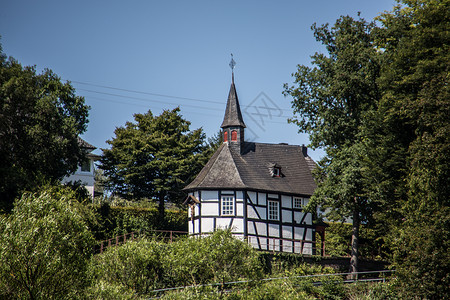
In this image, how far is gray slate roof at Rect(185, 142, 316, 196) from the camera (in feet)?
114

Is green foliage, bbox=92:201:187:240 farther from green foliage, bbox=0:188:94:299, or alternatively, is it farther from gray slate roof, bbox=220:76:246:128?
green foliage, bbox=0:188:94:299

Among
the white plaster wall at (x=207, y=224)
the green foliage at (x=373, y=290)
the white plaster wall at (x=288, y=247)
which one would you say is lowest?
the green foliage at (x=373, y=290)

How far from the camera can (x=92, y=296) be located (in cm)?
1819

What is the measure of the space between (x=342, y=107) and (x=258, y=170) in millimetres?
8457

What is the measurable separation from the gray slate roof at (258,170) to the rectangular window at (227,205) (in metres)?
0.76

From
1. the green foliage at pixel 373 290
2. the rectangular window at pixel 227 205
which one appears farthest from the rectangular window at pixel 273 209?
the green foliage at pixel 373 290

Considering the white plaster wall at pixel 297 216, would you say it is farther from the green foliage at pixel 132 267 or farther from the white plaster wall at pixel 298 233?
the green foliage at pixel 132 267

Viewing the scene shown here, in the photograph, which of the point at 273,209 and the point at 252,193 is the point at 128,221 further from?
the point at 273,209

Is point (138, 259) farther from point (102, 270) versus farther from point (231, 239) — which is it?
point (231, 239)

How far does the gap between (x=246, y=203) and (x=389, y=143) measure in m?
10.9

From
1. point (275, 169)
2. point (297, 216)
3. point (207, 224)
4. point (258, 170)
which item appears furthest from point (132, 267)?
point (275, 169)

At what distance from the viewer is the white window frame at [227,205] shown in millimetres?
34022

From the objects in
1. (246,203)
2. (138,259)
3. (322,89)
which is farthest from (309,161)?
(138,259)

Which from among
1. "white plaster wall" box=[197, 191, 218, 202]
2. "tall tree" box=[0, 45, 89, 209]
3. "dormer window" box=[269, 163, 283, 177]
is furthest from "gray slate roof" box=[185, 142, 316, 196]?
"tall tree" box=[0, 45, 89, 209]
